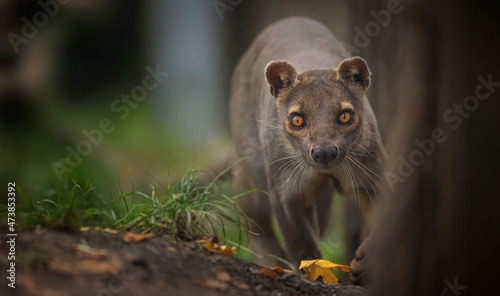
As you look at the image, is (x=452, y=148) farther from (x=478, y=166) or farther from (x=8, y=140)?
(x=8, y=140)

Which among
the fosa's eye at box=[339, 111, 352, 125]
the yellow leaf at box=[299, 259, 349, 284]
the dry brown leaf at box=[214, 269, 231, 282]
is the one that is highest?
the fosa's eye at box=[339, 111, 352, 125]

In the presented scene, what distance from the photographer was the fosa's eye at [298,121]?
4633 mm

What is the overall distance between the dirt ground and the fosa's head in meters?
1.11

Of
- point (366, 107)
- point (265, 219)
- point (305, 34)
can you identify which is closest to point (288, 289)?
point (366, 107)

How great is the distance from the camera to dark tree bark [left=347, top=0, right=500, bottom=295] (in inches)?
118

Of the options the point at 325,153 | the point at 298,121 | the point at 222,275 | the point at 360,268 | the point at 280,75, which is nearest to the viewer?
the point at 222,275

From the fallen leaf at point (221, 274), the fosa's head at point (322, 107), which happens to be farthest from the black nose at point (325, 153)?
the fallen leaf at point (221, 274)

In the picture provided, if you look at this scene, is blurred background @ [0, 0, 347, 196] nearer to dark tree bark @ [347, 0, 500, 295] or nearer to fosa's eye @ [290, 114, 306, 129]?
fosa's eye @ [290, 114, 306, 129]

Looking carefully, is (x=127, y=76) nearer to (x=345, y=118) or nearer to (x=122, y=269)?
(x=345, y=118)

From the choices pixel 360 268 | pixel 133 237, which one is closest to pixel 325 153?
pixel 360 268

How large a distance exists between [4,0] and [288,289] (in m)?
5.17

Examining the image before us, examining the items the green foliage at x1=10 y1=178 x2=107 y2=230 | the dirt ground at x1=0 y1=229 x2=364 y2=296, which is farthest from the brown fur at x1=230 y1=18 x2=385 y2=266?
A: the green foliage at x1=10 y1=178 x2=107 y2=230

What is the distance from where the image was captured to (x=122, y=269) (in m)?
2.99

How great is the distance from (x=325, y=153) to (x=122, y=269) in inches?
69.7
